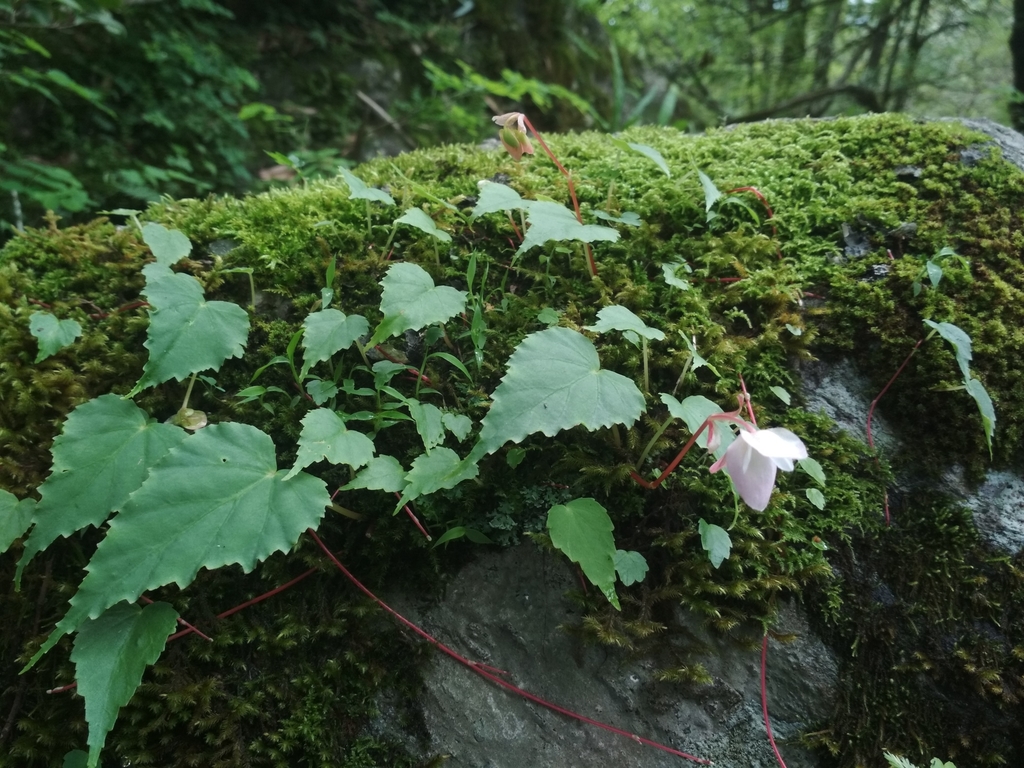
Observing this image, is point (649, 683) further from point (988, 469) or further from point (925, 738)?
point (988, 469)

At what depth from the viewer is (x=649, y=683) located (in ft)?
4.09

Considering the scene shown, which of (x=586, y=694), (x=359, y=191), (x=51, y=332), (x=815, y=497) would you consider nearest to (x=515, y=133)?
(x=359, y=191)

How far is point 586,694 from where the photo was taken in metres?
1.24

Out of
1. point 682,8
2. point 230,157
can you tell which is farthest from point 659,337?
point 682,8

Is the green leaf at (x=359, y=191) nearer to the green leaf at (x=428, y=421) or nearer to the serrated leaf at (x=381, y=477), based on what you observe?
the green leaf at (x=428, y=421)

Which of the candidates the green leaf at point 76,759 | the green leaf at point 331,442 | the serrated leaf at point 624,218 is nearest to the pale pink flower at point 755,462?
the green leaf at point 331,442

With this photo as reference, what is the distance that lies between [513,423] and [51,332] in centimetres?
131

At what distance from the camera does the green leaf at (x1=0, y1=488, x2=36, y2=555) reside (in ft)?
3.82

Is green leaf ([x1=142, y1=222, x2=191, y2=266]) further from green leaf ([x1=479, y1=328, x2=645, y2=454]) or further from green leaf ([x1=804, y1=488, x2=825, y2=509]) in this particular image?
green leaf ([x1=804, y1=488, x2=825, y2=509])

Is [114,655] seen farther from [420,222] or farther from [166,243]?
[420,222]

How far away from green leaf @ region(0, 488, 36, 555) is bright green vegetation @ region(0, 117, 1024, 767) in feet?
0.04

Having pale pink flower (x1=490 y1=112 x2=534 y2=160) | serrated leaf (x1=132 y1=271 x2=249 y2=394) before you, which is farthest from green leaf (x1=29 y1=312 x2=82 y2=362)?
pale pink flower (x1=490 y1=112 x2=534 y2=160)

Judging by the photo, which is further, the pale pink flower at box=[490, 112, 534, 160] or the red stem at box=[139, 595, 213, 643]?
the pale pink flower at box=[490, 112, 534, 160]

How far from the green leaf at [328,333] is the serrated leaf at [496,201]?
451 mm
